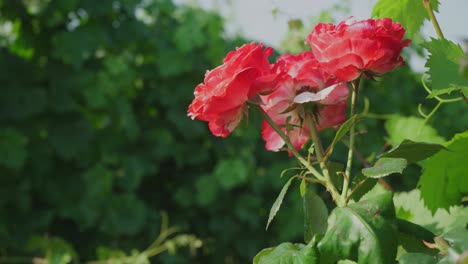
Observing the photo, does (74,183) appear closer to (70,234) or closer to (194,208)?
(70,234)

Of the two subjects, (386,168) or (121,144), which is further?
(121,144)

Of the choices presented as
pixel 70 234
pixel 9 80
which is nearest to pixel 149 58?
pixel 9 80

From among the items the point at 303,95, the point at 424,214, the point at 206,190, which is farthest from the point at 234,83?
the point at 206,190

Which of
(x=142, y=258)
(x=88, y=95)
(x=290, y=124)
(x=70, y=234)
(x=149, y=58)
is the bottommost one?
(x=290, y=124)

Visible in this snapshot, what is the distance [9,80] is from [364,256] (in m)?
2.70

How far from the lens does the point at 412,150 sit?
579mm

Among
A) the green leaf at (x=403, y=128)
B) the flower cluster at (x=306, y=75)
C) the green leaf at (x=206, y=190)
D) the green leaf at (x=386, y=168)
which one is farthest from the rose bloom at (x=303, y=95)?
the green leaf at (x=206, y=190)

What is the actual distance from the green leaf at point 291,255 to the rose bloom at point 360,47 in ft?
0.58

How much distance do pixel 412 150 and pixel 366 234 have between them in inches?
4.2

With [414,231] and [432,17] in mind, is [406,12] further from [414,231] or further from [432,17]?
[414,231]

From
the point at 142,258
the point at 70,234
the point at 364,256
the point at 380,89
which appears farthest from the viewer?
the point at 380,89

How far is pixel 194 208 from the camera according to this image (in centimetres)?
338

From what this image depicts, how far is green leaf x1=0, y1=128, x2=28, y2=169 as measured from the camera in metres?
2.77

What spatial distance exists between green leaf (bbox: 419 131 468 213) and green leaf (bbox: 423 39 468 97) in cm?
11
